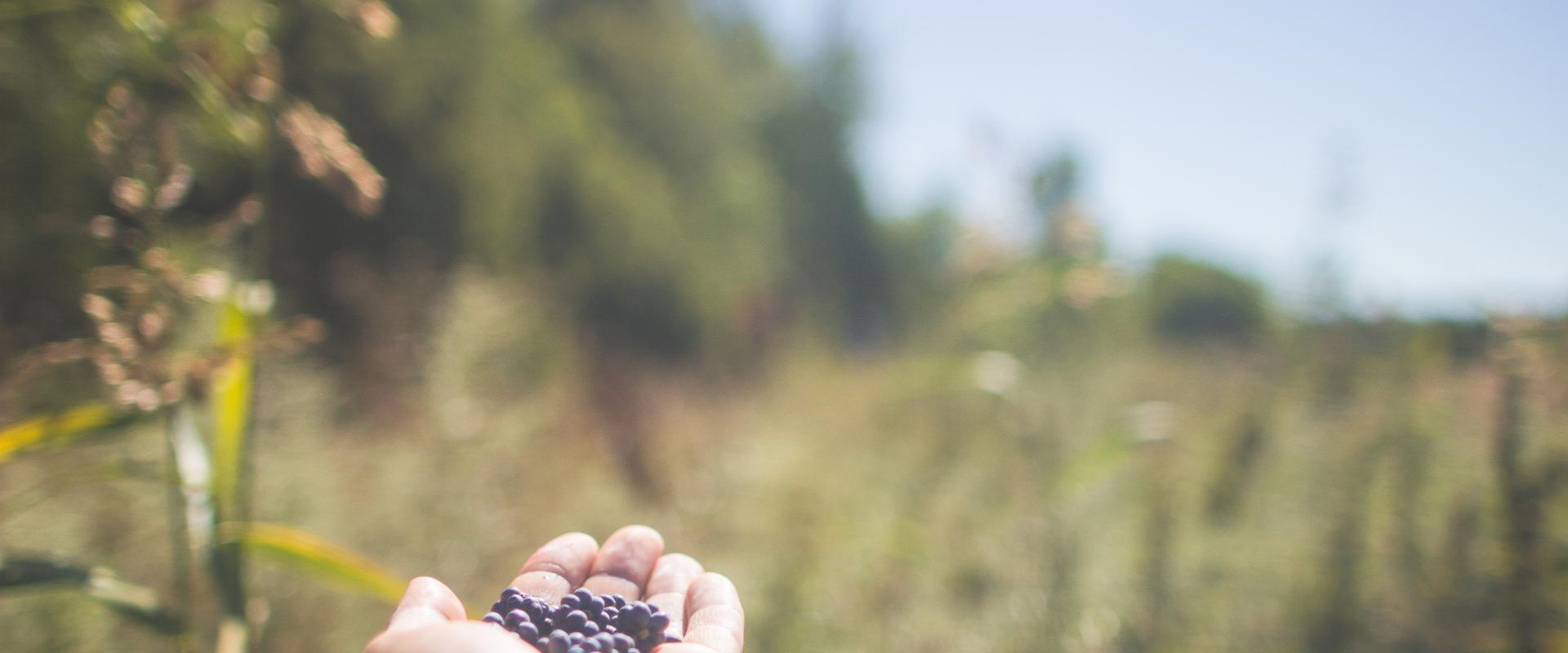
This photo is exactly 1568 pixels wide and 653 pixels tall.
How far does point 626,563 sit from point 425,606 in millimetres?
406

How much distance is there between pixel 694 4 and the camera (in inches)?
475

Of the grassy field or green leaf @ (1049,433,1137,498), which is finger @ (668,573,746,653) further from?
green leaf @ (1049,433,1137,498)

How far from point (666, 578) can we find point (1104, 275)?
2420 millimetres

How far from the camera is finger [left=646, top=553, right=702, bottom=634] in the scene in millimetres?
1250

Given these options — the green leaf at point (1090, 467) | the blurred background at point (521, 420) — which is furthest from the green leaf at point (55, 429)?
the green leaf at point (1090, 467)

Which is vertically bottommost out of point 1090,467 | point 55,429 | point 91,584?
point 91,584

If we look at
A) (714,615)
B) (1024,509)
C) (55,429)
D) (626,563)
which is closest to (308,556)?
(55,429)

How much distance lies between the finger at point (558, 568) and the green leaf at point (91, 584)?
0.61 metres

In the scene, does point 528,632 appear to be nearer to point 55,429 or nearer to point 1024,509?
point 55,429

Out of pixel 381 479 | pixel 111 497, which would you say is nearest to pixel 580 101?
pixel 381 479

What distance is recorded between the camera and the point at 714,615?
3.76ft

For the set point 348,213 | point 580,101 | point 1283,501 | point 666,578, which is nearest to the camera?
point 666,578

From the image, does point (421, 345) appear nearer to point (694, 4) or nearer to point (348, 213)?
point (348, 213)

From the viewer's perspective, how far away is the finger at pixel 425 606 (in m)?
0.93
